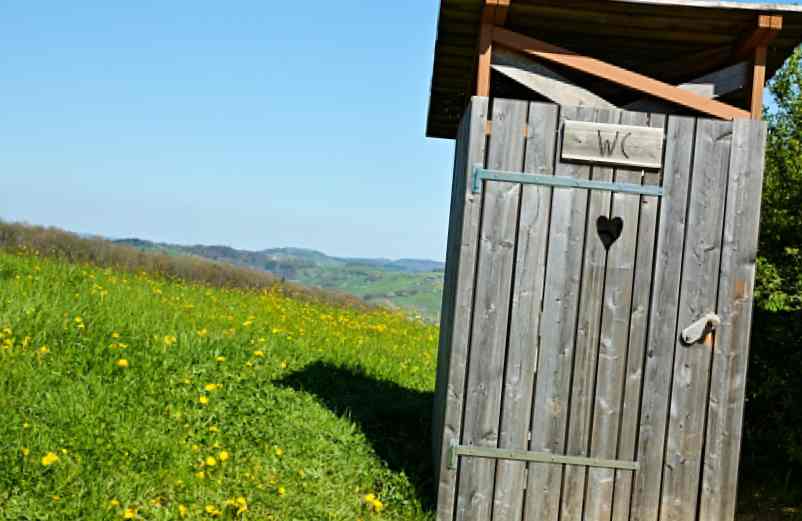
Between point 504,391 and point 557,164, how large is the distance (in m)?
1.36

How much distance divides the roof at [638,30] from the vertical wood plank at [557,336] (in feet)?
2.60

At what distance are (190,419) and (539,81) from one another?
10.5 feet

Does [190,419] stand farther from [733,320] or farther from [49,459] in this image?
[733,320]

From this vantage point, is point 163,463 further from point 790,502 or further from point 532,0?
point 790,502

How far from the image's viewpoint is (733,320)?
475 centimetres

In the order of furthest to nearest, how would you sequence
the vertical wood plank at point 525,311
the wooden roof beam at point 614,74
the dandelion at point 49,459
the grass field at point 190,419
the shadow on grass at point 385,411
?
1. the shadow on grass at point 385,411
2. the wooden roof beam at point 614,74
3. the vertical wood plank at point 525,311
4. the grass field at point 190,419
5. the dandelion at point 49,459

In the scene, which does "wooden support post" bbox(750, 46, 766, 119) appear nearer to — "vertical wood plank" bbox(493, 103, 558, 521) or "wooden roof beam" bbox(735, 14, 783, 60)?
"wooden roof beam" bbox(735, 14, 783, 60)

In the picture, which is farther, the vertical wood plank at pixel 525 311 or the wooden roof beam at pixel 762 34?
the wooden roof beam at pixel 762 34

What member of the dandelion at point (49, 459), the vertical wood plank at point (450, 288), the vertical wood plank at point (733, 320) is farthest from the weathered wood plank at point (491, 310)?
the dandelion at point (49, 459)

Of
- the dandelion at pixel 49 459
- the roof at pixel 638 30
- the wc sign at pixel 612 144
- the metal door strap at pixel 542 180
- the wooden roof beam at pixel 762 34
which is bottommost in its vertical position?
the dandelion at pixel 49 459

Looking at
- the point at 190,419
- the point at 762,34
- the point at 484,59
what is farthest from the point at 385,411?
the point at 762,34

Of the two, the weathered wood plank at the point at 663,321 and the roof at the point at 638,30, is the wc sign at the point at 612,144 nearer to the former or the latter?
the weathered wood plank at the point at 663,321

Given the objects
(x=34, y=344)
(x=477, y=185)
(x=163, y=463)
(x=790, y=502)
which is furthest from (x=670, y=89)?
(x=34, y=344)

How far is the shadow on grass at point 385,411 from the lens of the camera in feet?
17.8
